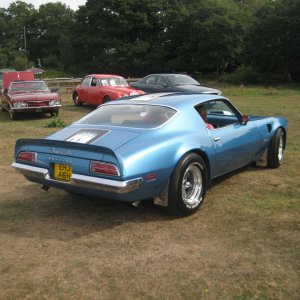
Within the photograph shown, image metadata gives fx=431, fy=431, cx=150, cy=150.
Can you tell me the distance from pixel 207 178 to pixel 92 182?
1537 millimetres

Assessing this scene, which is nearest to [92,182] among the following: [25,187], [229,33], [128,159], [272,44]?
[128,159]

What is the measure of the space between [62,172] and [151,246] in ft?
4.07

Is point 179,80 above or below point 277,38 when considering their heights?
below

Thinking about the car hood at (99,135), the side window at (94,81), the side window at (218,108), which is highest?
the side window at (218,108)

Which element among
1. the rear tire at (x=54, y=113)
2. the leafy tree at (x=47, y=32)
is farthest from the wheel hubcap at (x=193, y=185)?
the leafy tree at (x=47, y=32)

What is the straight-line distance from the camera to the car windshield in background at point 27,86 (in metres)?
14.5

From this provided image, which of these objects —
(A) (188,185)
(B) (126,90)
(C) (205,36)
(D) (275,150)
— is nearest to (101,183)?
(A) (188,185)

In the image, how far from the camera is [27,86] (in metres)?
14.7

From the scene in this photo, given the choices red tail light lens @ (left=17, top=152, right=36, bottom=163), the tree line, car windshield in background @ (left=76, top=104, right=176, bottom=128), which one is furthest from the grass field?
the tree line

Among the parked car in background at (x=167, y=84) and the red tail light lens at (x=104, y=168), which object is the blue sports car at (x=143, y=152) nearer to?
the red tail light lens at (x=104, y=168)

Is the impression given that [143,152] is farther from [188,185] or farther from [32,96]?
[32,96]

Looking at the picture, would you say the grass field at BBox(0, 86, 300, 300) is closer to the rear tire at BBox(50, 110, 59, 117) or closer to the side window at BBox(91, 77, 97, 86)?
the rear tire at BBox(50, 110, 59, 117)

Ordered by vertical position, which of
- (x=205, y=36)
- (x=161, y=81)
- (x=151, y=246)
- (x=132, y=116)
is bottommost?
(x=151, y=246)

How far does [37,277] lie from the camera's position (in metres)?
3.46
